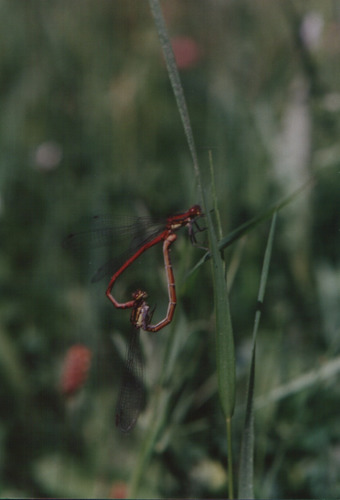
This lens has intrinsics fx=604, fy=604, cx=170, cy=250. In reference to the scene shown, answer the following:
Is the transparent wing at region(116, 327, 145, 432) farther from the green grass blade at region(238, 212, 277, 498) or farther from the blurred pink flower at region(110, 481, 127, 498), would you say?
the blurred pink flower at region(110, 481, 127, 498)

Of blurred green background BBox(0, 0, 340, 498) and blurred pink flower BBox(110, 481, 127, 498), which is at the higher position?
blurred green background BBox(0, 0, 340, 498)

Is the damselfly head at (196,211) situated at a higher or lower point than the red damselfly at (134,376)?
higher

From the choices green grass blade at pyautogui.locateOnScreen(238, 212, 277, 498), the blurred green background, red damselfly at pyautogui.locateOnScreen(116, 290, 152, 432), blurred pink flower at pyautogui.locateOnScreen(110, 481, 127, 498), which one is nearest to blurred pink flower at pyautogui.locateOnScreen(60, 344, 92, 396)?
the blurred green background

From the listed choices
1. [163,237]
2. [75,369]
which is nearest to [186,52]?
[75,369]

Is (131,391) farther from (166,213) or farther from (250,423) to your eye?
(166,213)

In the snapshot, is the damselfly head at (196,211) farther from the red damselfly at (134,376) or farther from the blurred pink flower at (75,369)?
the blurred pink flower at (75,369)

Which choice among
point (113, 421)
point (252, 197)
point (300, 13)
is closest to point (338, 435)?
point (113, 421)

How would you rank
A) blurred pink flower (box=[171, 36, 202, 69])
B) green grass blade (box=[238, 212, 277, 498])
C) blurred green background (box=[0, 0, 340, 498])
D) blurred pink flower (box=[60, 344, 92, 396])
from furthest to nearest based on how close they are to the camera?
1. blurred pink flower (box=[171, 36, 202, 69])
2. blurred pink flower (box=[60, 344, 92, 396])
3. blurred green background (box=[0, 0, 340, 498])
4. green grass blade (box=[238, 212, 277, 498])

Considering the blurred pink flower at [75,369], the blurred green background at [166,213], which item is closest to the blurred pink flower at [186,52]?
the blurred green background at [166,213]
